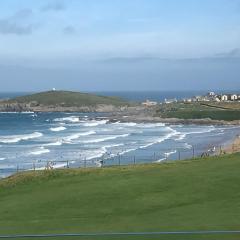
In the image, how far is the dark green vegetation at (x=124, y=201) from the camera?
15.5 meters

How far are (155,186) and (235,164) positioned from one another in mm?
5715

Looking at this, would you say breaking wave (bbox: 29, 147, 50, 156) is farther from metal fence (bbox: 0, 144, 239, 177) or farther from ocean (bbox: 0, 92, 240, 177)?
metal fence (bbox: 0, 144, 239, 177)

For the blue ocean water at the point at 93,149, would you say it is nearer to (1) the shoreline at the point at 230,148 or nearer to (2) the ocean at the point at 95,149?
(2) the ocean at the point at 95,149

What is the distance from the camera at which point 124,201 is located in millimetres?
21078

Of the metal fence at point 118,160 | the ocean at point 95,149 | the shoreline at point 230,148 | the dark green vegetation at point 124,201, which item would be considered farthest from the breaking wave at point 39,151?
the dark green vegetation at point 124,201

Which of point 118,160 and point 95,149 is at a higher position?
point 95,149

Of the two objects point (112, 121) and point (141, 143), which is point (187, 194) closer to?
point (141, 143)

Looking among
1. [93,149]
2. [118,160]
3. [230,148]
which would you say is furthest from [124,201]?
[93,149]

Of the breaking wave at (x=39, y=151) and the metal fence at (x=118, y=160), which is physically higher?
the breaking wave at (x=39, y=151)

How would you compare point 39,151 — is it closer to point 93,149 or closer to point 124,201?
point 93,149

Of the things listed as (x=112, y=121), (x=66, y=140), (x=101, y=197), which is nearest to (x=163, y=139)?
(x=66, y=140)

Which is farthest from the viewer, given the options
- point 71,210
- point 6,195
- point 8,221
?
point 6,195

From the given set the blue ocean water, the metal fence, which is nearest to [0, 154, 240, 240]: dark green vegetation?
the metal fence

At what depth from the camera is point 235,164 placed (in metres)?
27.5
